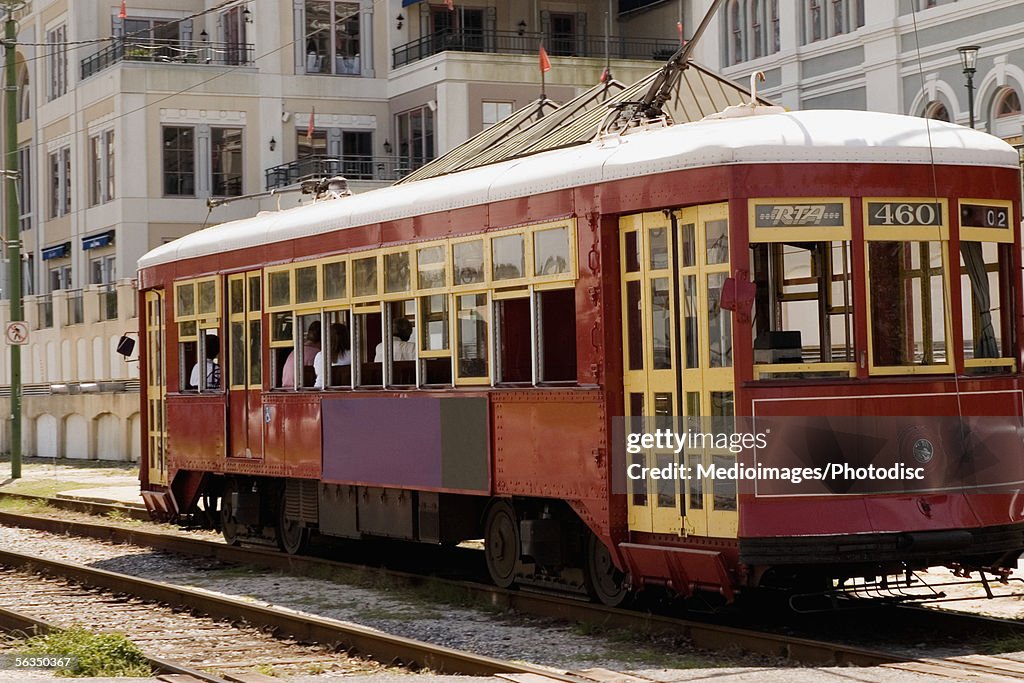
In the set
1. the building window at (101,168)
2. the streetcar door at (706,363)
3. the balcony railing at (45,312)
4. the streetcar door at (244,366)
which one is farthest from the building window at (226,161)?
the streetcar door at (706,363)

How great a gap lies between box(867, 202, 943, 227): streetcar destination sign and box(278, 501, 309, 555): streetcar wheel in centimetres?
Answer: 758

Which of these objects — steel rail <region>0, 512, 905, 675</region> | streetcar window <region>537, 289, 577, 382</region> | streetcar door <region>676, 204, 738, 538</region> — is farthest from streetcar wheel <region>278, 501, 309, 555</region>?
streetcar door <region>676, 204, 738, 538</region>

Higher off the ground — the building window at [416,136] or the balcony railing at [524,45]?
the balcony railing at [524,45]

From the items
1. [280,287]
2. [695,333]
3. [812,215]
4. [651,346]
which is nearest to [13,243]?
[280,287]

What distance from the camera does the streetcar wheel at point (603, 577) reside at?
12.2 metres

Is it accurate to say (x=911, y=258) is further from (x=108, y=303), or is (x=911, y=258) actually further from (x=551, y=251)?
(x=108, y=303)

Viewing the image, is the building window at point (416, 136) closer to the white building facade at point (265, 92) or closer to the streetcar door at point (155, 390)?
the white building facade at point (265, 92)

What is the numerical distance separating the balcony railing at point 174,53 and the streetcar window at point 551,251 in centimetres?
3604

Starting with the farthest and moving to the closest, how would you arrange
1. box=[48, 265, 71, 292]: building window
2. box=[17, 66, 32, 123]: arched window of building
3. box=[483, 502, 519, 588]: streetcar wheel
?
box=[17, 66, 32, 123]: arched window of building, box=[48, 265, 71, 292]: building window, box=[483, 502, 519, 588]: streetcar wheel

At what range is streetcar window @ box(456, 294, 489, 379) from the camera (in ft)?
43.2

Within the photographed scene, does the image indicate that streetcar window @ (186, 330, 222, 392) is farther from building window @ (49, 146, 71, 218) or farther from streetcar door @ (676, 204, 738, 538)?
building window @ (49, 146, 71, 218)

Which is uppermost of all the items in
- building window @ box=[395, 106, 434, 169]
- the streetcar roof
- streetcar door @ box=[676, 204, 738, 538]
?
building window @ box=[395, 106, 434, 169]

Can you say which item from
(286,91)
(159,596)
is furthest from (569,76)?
(159,596)

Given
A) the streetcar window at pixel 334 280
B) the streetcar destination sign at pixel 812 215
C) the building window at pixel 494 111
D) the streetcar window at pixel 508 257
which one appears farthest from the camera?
the building window at pixel 494 111
